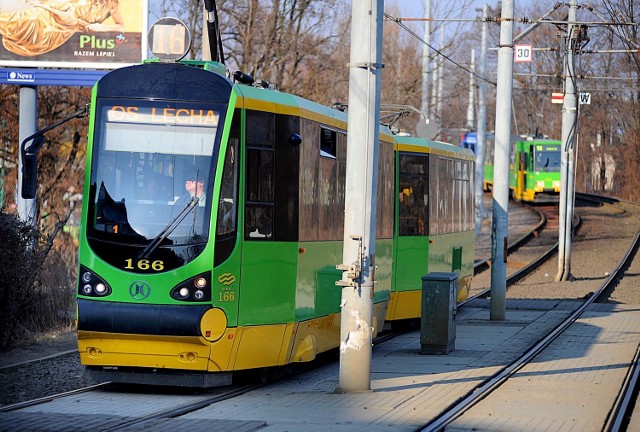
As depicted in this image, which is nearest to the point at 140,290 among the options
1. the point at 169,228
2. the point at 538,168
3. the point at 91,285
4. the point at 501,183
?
the point at 91,285

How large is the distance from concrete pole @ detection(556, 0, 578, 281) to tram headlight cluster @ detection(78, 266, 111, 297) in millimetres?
18811

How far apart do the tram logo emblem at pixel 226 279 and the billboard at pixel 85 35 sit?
36.4 ft

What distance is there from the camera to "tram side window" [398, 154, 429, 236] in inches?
719

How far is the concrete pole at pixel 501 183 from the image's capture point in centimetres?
2000

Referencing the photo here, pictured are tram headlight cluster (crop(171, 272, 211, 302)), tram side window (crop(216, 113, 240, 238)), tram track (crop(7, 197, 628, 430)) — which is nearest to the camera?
tram track (crop(7, 197, 628, 430))

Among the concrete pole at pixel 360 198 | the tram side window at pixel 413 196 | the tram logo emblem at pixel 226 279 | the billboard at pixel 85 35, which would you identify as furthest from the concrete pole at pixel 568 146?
the tram logo emblem at pixel 226 279

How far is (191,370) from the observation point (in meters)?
11.4

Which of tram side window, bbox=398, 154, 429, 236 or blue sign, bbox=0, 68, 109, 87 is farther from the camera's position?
blue sign, bbox=0, 68, 109, 87

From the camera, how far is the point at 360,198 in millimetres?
11797

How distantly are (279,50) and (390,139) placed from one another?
516 inches

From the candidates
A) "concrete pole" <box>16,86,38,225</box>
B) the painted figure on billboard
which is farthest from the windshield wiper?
the painted figure on billboard

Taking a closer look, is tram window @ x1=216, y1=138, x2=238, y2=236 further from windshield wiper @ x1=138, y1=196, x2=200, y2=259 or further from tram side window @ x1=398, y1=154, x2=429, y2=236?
tram side window @ x1=398, y1=154, x2=429, y2=236

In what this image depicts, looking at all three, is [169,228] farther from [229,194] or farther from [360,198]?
[360,198]

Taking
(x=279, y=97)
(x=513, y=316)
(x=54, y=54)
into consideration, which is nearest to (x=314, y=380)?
(x=279, y=97)
